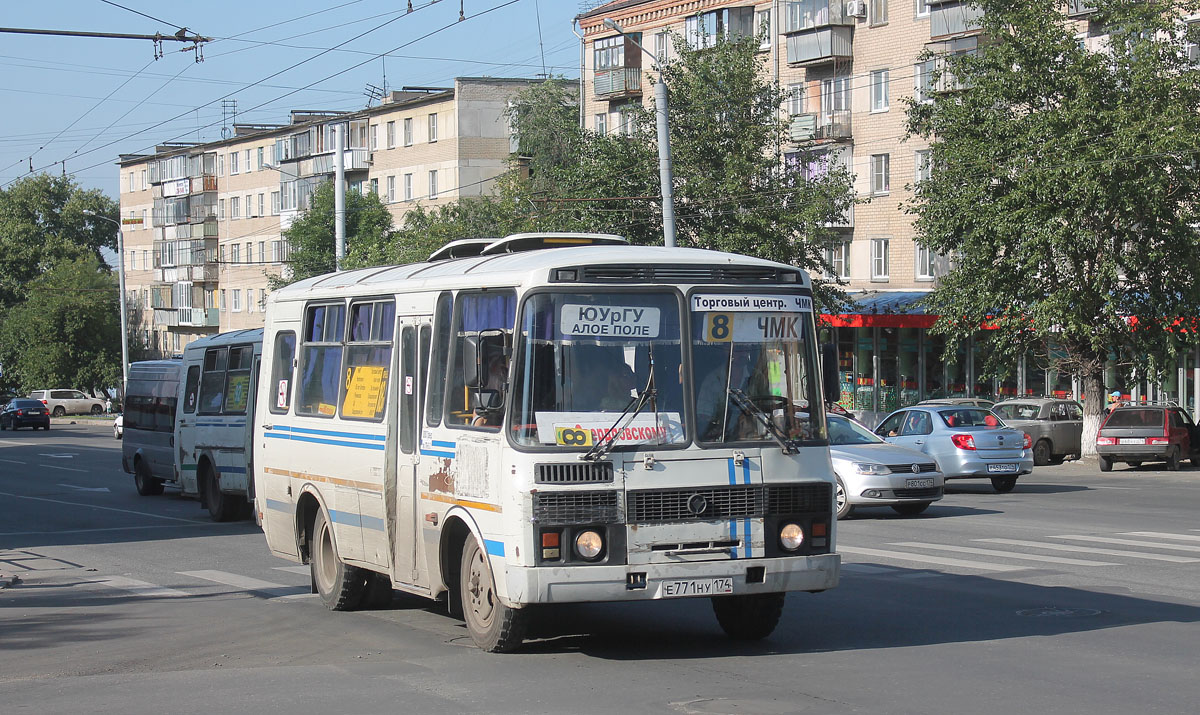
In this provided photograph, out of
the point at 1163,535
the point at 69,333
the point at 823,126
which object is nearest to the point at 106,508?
the point at 1163,535

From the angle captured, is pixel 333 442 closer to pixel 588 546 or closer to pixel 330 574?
pixel 330 574

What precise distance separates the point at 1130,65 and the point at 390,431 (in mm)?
28207

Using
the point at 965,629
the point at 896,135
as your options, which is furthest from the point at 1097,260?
the point at 965,629

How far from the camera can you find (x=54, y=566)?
16672mm

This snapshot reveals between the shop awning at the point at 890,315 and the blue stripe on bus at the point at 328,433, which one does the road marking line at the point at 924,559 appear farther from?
the shop awning at the point at 890,315

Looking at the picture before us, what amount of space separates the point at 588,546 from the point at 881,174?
4470cm

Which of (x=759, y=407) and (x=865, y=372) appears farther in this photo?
(x=865, y=372)

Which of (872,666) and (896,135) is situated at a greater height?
(896,135)

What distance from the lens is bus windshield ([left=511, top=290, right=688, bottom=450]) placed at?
29.8 feet

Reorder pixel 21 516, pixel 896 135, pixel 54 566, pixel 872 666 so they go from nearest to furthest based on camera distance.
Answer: pixel 872 666 < pixel 54 566 < pixel 21 516 < pixel 896 135

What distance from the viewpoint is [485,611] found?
964 cm

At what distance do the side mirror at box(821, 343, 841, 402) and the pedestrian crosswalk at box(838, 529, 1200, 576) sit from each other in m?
4.01

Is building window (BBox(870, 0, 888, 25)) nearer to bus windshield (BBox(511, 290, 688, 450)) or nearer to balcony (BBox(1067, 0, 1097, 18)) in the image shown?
balcony (BBox(1067, 0, 1097, 18))

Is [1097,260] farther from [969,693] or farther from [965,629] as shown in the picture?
[969,693]
